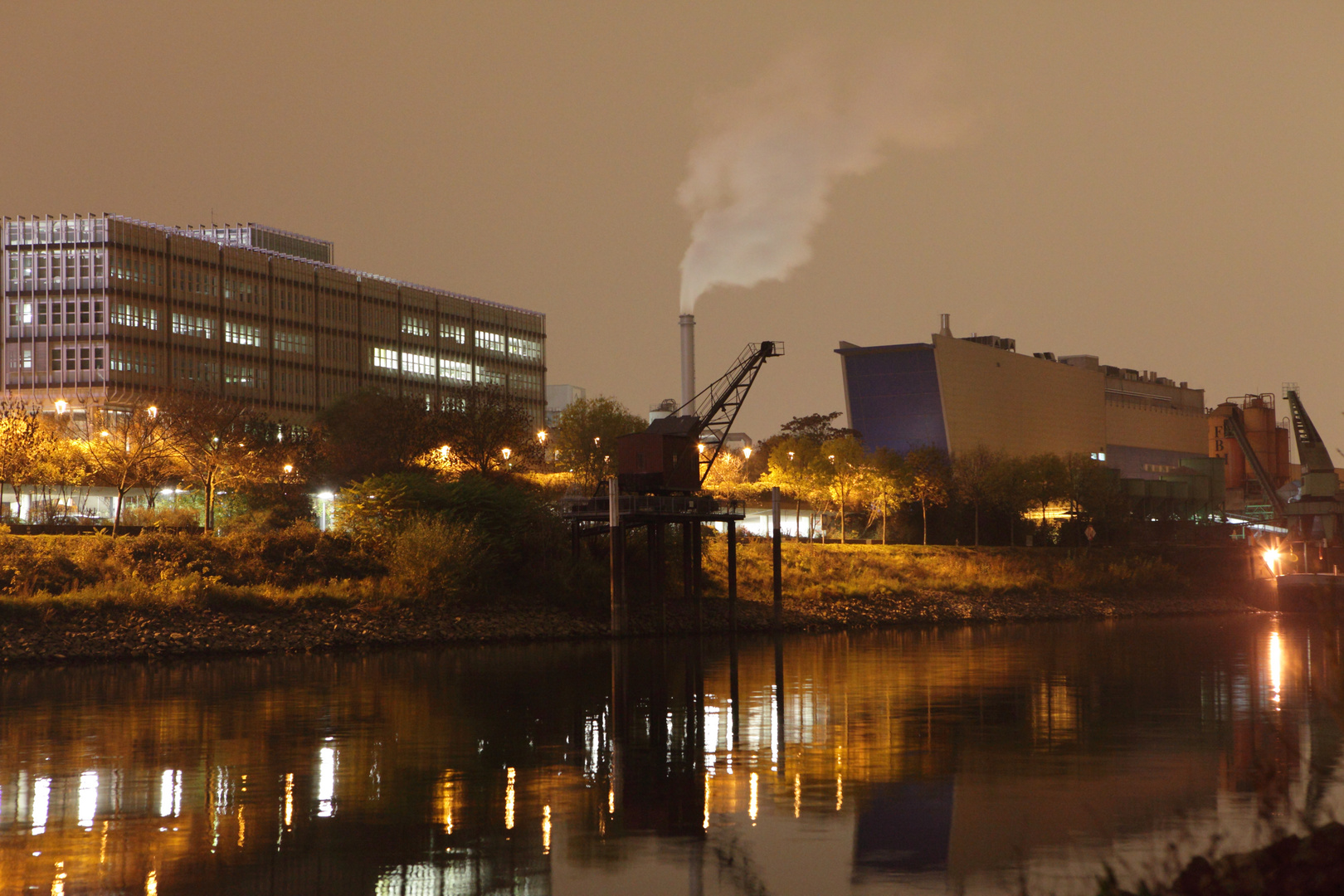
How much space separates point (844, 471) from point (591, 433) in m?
22.3

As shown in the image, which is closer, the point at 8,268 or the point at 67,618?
the point at 67,618

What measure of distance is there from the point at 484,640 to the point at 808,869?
4480 centimetres

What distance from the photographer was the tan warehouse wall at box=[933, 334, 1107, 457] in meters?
148

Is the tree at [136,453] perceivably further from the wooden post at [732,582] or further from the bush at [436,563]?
the wooden post at [732,582]

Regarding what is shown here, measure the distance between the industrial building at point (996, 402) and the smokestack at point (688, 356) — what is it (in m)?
39.3

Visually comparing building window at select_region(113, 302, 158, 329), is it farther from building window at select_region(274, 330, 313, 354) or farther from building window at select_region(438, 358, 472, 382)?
building window at select_region(438, 358, 472, 382)

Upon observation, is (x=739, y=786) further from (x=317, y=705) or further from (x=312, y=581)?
(x=312, y=581)

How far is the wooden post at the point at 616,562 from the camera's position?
204 ft

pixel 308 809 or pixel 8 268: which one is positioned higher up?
pixel 8 268

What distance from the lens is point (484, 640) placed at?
198 ft

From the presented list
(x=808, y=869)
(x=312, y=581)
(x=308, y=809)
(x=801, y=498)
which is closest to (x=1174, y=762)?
(x=808, y=869)

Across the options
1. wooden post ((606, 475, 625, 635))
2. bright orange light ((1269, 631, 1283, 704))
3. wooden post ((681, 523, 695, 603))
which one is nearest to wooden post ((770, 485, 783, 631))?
wooden post ((681, 523, 695, 603))

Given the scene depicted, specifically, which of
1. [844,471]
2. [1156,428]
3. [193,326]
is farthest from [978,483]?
[193,326]

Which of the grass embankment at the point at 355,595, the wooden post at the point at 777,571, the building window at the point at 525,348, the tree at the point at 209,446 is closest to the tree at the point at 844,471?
the grass embankment at the point at 355,595
